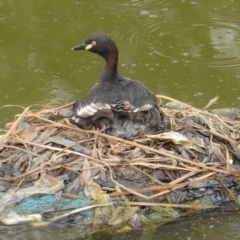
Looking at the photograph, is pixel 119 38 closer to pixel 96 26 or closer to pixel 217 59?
pixel 96 26

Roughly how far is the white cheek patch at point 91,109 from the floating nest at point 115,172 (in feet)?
0.45

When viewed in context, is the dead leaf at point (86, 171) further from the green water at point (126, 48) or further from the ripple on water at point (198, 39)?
the ripple on water at point (198, 39)

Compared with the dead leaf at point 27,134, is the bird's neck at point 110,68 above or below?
above

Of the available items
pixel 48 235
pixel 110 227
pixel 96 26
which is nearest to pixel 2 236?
pixel 48 235

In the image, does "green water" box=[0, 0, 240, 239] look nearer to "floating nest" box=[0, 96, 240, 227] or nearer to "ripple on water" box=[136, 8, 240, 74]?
"ripple on water" box=[136, 8, 240, 74]

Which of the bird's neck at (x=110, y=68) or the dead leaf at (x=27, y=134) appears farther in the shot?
the bird's neck at (x=110, y=68)

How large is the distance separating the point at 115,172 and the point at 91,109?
0.52 metres

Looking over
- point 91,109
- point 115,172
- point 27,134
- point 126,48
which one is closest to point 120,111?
point 91,109

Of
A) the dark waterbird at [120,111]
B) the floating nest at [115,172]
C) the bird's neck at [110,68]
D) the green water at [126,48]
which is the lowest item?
the green water at [126,48]

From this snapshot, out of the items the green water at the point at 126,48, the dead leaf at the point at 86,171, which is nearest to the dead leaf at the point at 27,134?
the dead leaf at the point at 86,171

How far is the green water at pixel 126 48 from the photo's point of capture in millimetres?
7965

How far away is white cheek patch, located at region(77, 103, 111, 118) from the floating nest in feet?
0.45

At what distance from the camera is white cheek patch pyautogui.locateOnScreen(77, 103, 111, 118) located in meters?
6.09

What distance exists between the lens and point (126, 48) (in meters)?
8.70
